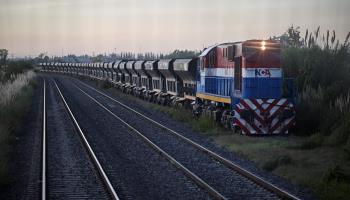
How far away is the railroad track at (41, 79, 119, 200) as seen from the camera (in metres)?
10.8

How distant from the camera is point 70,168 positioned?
13578 mm

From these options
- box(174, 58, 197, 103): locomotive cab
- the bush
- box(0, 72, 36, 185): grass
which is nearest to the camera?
box(0, 72, 36, 185): grass

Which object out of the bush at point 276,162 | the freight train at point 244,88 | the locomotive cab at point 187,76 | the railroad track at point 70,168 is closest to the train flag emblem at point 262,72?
the freight train at point 244,88

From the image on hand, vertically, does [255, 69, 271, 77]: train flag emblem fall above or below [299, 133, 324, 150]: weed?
above

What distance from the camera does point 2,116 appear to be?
2284 centimetres

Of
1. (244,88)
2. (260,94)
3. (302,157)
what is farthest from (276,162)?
(260,94)

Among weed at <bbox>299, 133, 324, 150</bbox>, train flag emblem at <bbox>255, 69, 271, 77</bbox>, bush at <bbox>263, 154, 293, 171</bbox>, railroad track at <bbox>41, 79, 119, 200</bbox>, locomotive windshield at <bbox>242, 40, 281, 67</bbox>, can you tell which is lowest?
railroad track at <bbox>41, 79, 119, 200</bbox>

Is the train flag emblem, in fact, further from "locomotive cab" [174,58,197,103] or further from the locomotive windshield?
"locomotive cab" [174,58,197,103]

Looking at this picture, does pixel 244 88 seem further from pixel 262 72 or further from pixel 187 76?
pixel 187 76

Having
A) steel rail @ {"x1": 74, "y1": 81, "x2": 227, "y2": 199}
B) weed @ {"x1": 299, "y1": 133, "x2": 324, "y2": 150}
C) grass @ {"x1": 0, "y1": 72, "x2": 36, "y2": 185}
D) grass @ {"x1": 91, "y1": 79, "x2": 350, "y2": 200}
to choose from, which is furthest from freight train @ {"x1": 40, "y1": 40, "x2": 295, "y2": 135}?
grass @ {"x1": 0, "y1": 72, "x2": 36, "y2": 185}

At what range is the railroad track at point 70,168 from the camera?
426 inches

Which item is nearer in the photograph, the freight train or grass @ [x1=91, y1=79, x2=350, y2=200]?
grass @ [x1=91, y1=79, x2=350, y2=200]

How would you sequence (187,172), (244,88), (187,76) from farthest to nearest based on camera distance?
(187,76) < (244,88) < (187,172)

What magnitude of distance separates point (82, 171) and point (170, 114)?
48.5 ft
